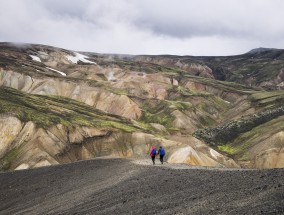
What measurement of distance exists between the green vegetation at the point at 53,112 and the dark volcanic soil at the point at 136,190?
3321 cm

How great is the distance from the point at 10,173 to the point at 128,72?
13198cm

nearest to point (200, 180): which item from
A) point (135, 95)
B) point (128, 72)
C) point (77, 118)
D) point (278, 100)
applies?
point (77, 118)

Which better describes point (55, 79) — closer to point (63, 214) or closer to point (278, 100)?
point (278, 100)

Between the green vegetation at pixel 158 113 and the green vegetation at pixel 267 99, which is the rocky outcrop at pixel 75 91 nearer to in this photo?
the green vegetation at pixel 158 113

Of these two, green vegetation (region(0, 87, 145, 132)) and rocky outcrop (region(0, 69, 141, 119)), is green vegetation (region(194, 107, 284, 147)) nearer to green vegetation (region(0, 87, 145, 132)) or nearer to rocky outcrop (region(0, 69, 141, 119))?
green vegetation (region(0, 87, 145, 132))

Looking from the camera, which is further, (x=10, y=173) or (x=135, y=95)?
(x=135, y=95)

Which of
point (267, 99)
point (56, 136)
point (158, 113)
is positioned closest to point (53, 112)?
point (56, 136)

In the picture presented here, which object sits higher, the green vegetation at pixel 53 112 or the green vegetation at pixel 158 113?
the green vegetation at pixel 53 112

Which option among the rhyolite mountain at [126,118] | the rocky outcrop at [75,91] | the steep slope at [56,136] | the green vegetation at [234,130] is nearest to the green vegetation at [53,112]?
the steep slope at [56,136]

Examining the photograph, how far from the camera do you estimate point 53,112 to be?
83750 millimetres

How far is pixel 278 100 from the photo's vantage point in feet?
428

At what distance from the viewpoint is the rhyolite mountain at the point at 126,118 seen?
71.2 metres

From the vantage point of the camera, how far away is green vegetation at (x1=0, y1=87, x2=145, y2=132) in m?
76.2

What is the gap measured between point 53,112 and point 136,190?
59.4 metres
